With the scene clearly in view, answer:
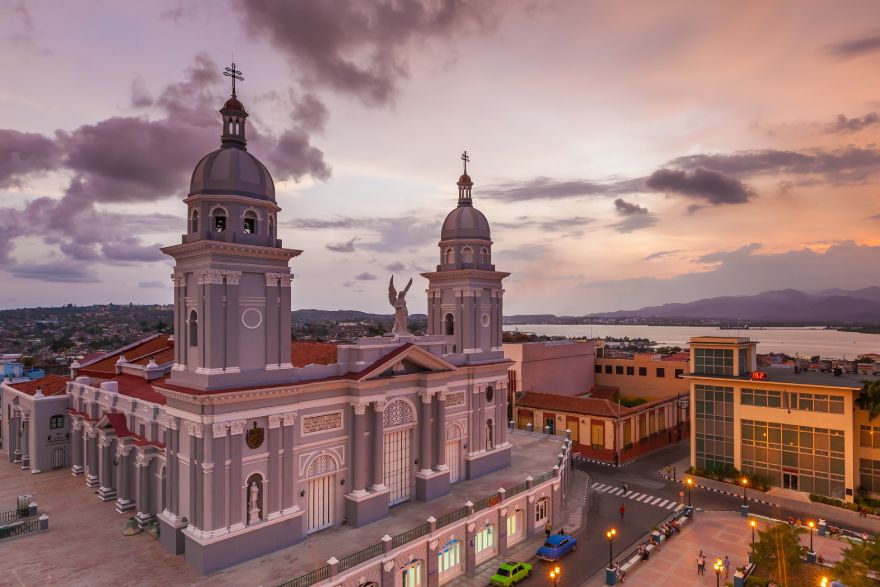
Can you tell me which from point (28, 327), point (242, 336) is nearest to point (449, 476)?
point (242, 336)

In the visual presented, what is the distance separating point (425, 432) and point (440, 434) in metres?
1.24

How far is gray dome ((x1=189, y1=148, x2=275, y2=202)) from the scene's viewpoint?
23812mm

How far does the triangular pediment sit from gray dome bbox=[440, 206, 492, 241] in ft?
34.0

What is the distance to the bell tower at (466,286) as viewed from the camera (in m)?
36.1

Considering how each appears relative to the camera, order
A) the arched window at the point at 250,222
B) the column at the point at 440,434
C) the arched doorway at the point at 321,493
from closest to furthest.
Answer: the arched window at the point at 250,222 → the arched doorway at the point at 321,493 → the column at the point at 440,434

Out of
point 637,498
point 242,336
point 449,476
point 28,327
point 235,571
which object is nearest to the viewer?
point 235,571

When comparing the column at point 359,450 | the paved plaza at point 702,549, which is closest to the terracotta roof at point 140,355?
the column at point 359,450

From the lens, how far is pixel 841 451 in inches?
1457

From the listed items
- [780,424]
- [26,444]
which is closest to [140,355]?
[26,444]

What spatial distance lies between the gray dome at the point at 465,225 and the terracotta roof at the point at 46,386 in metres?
33.0

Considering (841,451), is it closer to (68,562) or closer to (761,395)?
(761,395)

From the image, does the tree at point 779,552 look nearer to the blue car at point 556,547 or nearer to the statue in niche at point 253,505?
the blue car at point 556,547

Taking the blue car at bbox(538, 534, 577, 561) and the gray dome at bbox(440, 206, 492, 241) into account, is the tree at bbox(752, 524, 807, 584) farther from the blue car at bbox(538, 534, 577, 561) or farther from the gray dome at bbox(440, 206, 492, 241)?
the gray dome at bbox(440, 206, 492, 241)

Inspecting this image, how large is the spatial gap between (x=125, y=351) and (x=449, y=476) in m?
29.5
